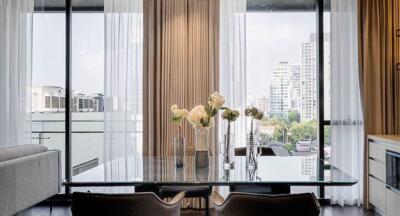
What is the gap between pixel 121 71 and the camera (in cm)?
434

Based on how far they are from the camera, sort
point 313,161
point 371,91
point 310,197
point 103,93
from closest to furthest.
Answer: point 310,197 < point 313,161 < point 371,91 < point 103,93

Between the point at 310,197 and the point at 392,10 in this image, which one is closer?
the point at 310,197

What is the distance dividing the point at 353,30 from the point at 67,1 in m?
3.55

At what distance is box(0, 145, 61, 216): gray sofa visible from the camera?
2.93m

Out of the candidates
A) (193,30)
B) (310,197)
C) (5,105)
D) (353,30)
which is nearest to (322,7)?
(353,30)

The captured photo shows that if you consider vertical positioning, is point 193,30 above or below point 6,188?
above

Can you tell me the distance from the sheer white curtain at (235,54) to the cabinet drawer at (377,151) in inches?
56.4

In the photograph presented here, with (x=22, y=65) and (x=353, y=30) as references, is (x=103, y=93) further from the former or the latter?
(x=353, y=30)

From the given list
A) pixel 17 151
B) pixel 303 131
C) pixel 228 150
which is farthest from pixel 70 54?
pixel 303 131

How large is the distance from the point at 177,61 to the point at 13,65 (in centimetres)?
200

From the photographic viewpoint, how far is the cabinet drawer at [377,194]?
3674 millimetres

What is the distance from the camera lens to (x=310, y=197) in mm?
1660

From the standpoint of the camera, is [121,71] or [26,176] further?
[121,71]

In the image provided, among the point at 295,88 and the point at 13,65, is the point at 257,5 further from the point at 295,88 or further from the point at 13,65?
the point at 13,65
